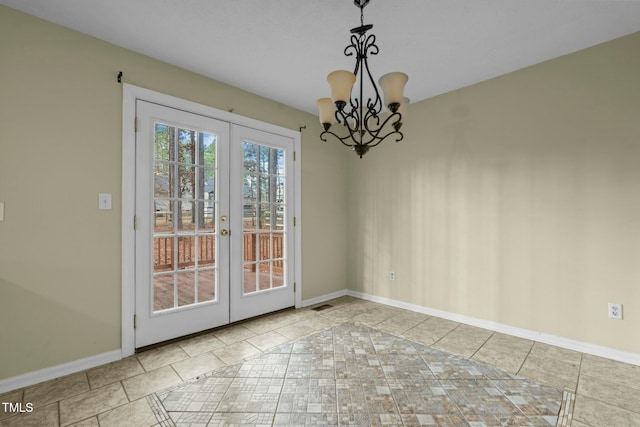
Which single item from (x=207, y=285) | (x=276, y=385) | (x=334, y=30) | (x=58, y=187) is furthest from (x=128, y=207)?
(x=334, y=30)

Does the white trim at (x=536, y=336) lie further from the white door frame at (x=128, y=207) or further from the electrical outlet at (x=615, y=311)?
the white door frame at (x=128, y=207)

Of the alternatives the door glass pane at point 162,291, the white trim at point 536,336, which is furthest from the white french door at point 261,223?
the white trim at point 536,336

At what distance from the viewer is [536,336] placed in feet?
8.87

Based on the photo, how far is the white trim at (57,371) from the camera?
193 cm

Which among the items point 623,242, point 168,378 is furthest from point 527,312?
point 168,378

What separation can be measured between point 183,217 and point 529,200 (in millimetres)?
3233

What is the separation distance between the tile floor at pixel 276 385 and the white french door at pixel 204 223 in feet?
0.91

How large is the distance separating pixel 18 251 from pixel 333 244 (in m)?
3.09

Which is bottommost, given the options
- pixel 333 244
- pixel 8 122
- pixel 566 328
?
pixel 566 328

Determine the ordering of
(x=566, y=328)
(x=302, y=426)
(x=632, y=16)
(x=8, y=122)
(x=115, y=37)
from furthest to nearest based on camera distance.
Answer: (x=566, y=328)
(x=115, y=37)
(x=632, y=16)
(x=8, y=122)
(x=302, y=426)

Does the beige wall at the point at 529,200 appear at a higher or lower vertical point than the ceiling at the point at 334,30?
lower

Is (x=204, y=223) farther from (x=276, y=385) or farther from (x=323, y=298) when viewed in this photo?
(x=323, y=298)

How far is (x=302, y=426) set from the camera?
1.58 metres

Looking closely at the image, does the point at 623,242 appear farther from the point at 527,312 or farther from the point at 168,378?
the point at 168,378
